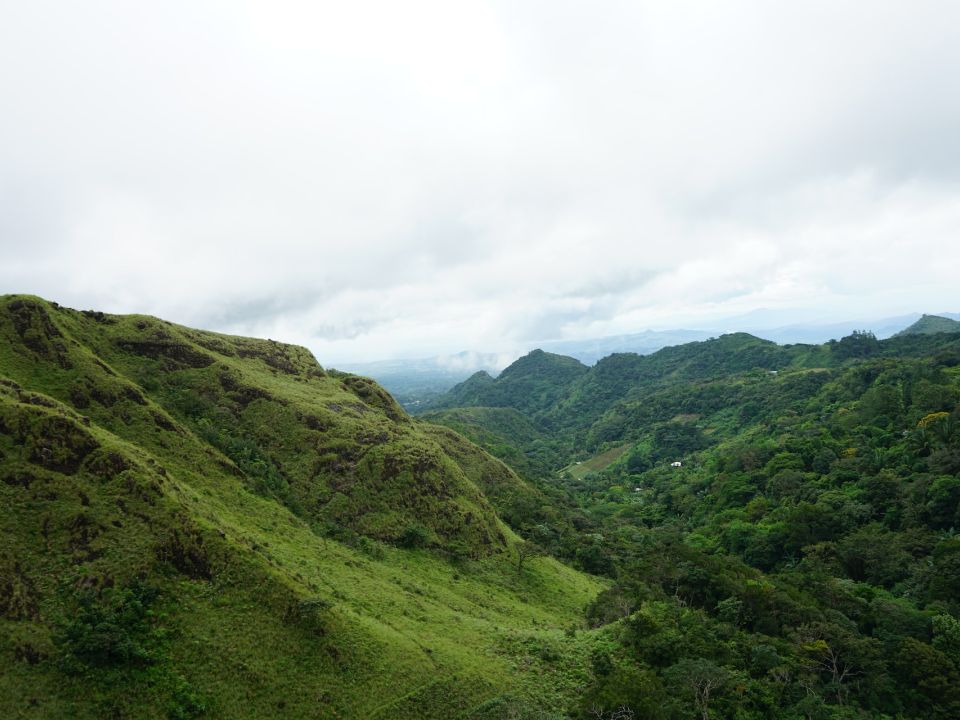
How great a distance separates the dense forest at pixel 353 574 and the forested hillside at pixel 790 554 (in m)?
0.27

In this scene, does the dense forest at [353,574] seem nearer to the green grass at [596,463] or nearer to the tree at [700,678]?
the tree at [700,678]

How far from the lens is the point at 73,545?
25.7 meters

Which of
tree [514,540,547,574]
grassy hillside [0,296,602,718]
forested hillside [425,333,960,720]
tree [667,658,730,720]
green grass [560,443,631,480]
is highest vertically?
grassy hillside [0,296,602,718]

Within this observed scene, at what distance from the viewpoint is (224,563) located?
28.1m

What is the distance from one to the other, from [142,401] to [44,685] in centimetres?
2403

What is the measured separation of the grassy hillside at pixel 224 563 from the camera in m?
23.1

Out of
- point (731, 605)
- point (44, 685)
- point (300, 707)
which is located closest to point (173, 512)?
point (44, 685)

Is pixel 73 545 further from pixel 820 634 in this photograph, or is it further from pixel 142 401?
pixel 820 634

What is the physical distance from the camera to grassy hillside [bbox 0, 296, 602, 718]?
23.1 metres

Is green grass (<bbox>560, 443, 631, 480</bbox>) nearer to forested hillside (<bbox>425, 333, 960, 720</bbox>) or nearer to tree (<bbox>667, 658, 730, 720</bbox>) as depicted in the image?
forested hillside (<bbox>425, 333, 960, 720</bbox>)

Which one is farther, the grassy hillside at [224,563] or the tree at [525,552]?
the tree at [525,552]

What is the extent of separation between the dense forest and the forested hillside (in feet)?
0.88

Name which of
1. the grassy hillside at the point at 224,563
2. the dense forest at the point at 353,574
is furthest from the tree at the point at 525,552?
the grassy hillside at the point at 224,563

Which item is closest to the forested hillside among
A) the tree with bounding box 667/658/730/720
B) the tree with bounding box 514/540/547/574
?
the tree with bounding box 667/658/730/720
